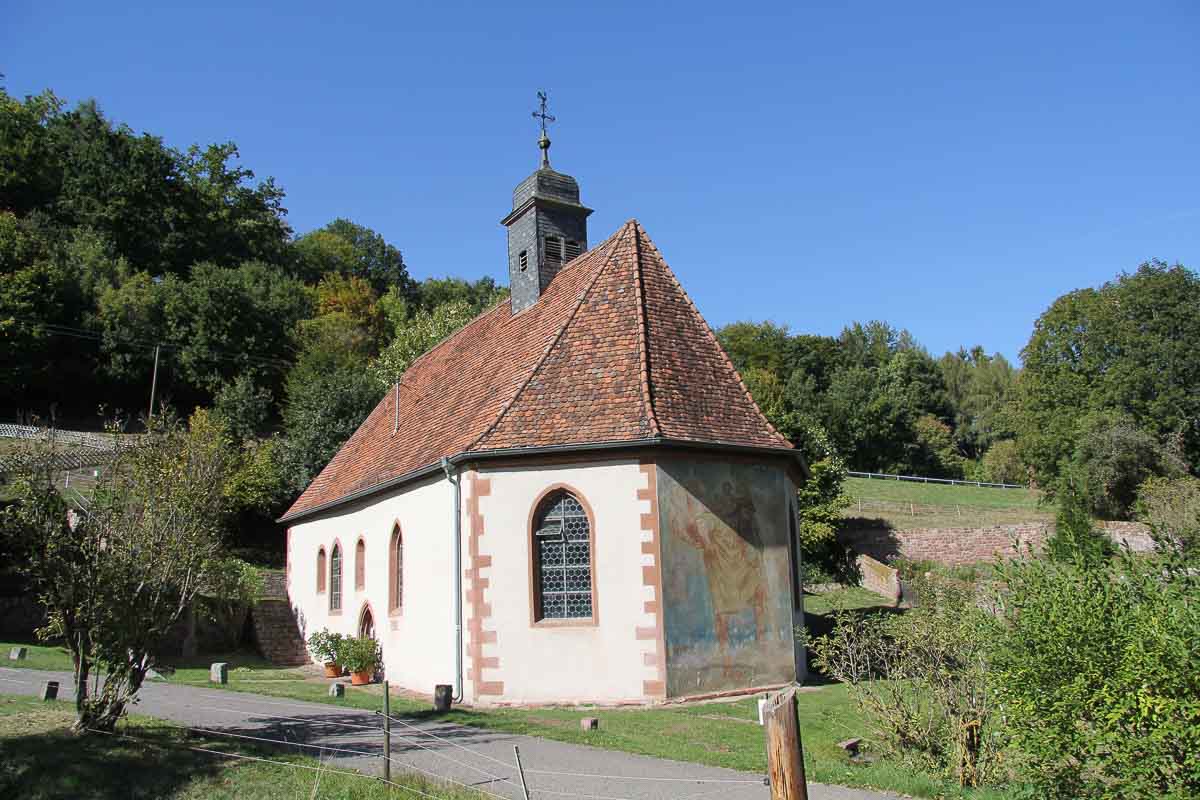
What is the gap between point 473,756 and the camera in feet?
35.0

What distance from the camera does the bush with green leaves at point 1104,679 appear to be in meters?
7.00

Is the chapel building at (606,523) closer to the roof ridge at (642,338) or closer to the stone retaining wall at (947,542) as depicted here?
the roof ridge at (642,338)

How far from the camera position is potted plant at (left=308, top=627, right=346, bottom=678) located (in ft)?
67.3

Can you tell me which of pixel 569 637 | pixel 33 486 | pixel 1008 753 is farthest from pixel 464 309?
pixel 1008 753

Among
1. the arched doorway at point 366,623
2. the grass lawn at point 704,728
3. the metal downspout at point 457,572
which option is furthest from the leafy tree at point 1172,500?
the arched doorway at point 366,623

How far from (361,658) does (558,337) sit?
841 cm

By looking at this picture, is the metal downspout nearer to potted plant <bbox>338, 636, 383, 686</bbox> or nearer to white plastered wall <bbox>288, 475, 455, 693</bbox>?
white plastered wall <bbox>288, 475, 455, 693</bbox>

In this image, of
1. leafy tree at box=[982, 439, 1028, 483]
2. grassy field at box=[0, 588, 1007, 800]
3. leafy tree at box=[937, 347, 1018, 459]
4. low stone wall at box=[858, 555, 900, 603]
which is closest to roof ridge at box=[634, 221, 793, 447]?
grassy field at box=[0, 588, 1007, 800]

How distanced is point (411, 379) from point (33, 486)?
17.3 metres

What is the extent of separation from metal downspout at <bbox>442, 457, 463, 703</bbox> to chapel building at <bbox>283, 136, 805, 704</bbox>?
4 centimetres

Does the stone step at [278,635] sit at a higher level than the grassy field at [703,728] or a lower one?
higher

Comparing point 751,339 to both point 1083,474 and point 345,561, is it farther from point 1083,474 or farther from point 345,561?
point 345,561

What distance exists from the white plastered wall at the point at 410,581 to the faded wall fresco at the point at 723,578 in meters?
4.21

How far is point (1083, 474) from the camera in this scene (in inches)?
1838
